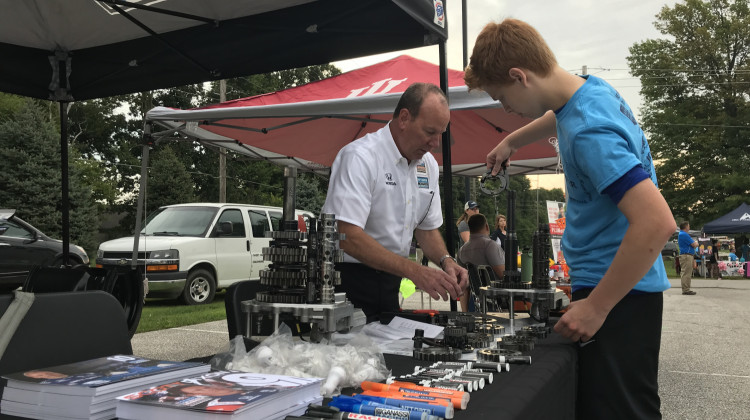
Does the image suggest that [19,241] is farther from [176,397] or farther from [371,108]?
[176,397]

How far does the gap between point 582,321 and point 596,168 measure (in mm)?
416

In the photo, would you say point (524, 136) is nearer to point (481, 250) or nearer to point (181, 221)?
point (481, 250)

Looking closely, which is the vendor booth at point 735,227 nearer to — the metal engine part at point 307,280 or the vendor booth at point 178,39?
the vendor booth at point 178,39

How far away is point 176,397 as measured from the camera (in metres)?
0.88

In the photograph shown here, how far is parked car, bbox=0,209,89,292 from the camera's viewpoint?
1095cm

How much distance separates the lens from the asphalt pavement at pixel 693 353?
4.66 meters

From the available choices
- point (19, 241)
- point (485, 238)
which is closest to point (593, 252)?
point (485, 238)

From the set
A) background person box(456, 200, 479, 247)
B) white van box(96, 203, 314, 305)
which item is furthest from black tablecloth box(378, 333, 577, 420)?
white van box(96, 203, 314, 305)

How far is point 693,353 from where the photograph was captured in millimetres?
6852

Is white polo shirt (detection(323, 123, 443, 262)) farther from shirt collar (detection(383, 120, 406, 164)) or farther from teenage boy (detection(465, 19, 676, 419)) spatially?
teenage boy (detection(465, 19, 676, 419))

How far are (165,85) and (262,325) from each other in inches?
149

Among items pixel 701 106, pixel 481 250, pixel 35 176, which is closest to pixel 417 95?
pixel 481 250

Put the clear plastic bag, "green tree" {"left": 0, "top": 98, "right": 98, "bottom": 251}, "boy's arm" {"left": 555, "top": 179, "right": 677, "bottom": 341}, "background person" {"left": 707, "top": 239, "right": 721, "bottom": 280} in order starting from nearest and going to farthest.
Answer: the clear plastic bag < "boy's arm" {"left": 555, "top": 179, "right": 677, "bottom": 341} < "background person" {"left": 707, "top": 239, "right": 721, "bottom": 280} < "green tree" {"left": 0, "top": 98, "right": 98, "bottom": 251}

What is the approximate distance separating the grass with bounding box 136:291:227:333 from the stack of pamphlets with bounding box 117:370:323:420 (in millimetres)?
7069
